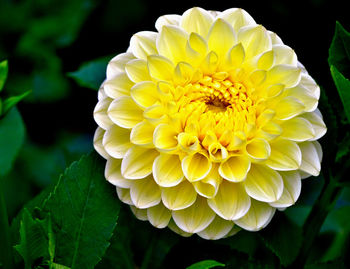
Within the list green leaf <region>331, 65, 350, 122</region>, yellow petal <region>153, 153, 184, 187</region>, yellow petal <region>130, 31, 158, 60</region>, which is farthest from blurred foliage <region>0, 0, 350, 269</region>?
yellow petal <region>130, 31, 158, 60</region>

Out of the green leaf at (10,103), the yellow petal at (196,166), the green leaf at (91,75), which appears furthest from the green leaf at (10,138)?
the yellow petal at (196,166)

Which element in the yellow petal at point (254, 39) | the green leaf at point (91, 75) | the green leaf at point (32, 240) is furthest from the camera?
the green leaf at point (91, 75)

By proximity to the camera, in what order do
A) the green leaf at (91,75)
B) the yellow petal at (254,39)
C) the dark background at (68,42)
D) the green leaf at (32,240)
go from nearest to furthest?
the green leaf at (32,240), the yellow petal at (254,39), the green leaf at (91,75), the dark background at (68,42)

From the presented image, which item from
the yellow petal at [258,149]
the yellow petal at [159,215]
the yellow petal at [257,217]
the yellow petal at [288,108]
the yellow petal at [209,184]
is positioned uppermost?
the yellow petal at [288,108]

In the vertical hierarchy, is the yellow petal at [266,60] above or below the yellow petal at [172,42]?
below

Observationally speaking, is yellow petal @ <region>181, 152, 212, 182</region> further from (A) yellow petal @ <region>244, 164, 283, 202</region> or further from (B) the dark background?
(B) the dark background

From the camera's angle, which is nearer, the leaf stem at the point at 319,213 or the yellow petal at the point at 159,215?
the yellow petal at the point at 159,215

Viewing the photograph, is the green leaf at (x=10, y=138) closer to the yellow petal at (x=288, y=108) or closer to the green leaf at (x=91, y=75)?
the green leaf at (x=91, y=75)

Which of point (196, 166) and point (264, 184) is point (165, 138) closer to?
point (196, 166)

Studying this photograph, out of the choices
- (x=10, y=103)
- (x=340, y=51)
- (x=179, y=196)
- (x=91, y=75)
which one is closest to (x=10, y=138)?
(x=91, y=75)
